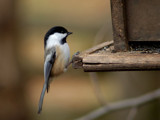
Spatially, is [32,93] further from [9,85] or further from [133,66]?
[133,66]

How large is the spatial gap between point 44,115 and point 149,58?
18.1 ft

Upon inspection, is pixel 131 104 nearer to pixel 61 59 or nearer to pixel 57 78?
pixel 61 59

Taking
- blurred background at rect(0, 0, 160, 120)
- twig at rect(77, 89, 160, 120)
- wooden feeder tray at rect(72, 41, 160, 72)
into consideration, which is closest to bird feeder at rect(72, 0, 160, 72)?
wooden feeder tray at rect(72, 41, 160, 72)

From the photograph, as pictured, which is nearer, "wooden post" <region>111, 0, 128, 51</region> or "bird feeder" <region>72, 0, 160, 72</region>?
"bird feeder" <region>72, 0, 160, 72</region>

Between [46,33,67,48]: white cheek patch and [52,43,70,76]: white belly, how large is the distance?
63 millimetres

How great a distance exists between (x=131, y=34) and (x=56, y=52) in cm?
142

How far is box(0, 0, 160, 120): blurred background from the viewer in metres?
5.26

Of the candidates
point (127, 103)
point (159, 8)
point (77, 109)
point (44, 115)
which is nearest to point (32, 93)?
point (44, 115)

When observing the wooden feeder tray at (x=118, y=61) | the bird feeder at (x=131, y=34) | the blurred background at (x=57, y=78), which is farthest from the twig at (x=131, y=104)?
the wooden feeder tray at (x=118, y=61)

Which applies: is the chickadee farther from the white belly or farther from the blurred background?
the blurred background

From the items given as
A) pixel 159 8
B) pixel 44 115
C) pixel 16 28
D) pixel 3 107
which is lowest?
pixel 44 115

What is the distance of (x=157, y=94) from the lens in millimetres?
3980

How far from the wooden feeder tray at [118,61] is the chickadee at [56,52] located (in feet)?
4.33

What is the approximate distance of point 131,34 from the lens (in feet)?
8.81
